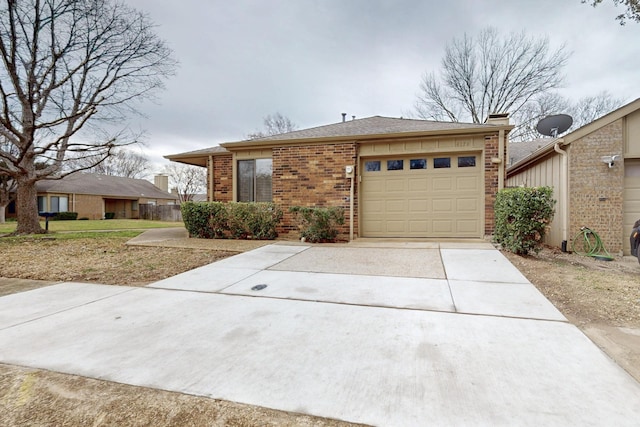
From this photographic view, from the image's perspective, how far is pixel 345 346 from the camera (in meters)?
2.44

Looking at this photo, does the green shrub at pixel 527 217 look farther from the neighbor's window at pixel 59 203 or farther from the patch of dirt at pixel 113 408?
the neighbor's window at pixel 59 203

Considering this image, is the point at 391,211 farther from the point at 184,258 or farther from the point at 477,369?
the point at 477,369

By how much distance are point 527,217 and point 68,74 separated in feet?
53.5

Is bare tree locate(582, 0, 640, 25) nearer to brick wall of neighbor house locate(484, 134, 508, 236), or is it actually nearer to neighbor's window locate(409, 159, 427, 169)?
brick wall of neighbor house locate(484, 134, 508, 236)

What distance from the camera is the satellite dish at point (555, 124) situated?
405 inches

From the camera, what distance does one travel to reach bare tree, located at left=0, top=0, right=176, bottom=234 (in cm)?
1082

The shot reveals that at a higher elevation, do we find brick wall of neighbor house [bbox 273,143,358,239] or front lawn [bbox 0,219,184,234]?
brick wall of neighbor house [bbox 273,143,358,239]

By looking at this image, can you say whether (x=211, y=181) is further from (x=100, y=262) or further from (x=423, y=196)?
(x=423, y=196)

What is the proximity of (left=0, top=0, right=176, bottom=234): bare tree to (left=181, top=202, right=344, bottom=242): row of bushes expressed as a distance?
5.14 metres

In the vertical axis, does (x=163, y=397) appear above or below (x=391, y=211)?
below

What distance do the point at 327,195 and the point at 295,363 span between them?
6.77 metres

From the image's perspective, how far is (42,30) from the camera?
36.9 ft

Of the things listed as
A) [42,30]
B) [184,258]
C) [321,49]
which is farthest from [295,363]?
[42,30]

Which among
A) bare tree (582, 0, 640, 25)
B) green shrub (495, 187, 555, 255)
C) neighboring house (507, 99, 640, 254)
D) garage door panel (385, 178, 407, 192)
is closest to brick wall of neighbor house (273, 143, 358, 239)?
garage door panel (385, 178, 407, 192)
